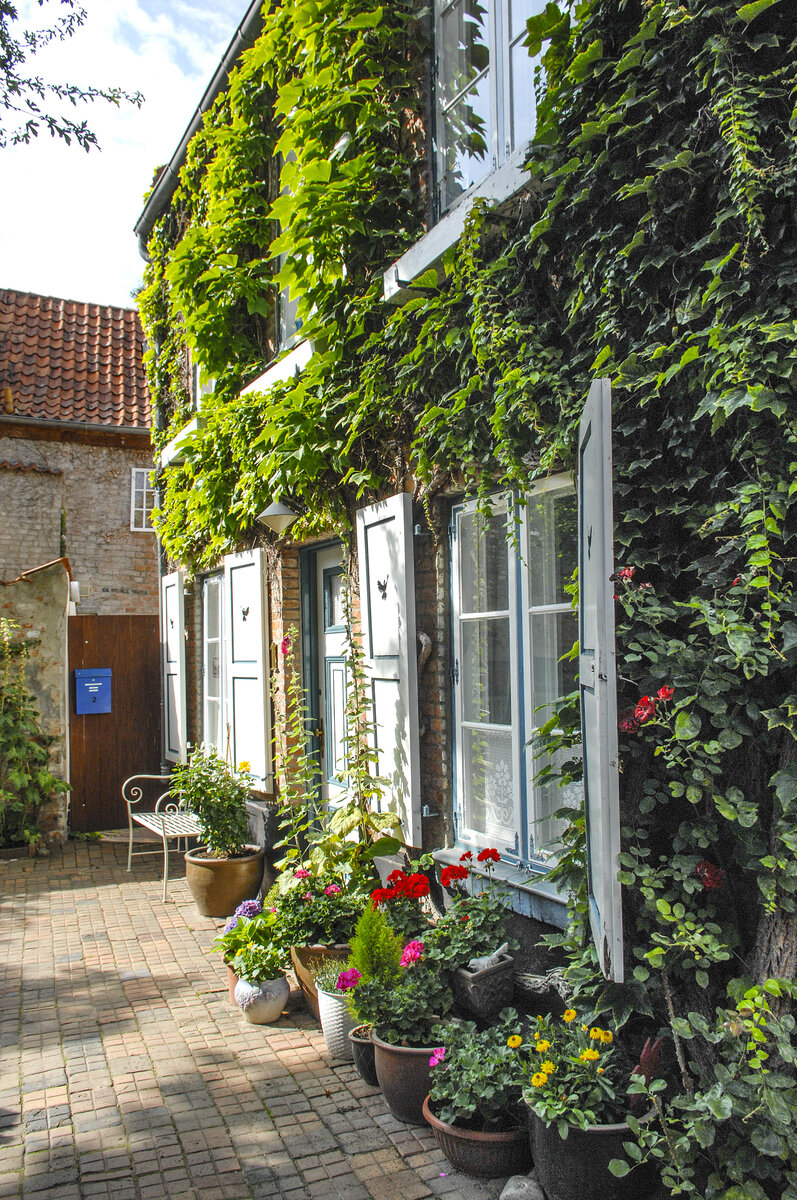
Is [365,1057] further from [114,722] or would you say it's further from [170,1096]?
[114,722]

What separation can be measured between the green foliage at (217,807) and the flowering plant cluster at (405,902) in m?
2.21

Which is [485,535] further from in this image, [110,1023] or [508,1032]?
[110,1023]

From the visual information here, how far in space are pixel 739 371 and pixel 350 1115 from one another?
2.94 meters

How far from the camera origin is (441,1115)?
2.87 metres

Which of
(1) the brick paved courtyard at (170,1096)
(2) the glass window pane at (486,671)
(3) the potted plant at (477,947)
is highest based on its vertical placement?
(2) the glass window pane at (486,671)

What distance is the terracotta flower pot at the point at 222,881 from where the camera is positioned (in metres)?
5.80

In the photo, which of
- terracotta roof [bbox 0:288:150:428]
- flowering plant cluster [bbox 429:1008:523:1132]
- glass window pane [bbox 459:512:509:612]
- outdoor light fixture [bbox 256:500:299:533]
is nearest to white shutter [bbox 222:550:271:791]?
outdoor light fixture [bbox 256:500:299:533]

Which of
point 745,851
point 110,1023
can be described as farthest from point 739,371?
point 110,1023

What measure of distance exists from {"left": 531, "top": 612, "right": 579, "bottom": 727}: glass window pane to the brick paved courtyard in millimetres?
1647

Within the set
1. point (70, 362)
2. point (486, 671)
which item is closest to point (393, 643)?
point (486, 671)

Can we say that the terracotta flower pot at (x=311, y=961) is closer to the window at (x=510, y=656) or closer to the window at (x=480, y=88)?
the window at (x=510, y=656)

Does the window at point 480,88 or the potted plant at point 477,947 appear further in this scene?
the window at point 480,88

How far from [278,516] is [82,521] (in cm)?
767

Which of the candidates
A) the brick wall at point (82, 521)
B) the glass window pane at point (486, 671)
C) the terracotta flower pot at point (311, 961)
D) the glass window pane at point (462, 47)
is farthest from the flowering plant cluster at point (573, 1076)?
the brick wall at point (82, 521)
